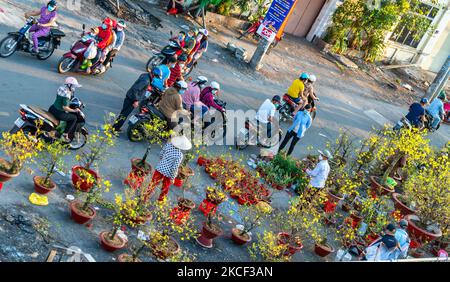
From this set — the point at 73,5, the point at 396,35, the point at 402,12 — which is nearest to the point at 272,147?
the point at 73,5

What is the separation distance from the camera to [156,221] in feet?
30.9

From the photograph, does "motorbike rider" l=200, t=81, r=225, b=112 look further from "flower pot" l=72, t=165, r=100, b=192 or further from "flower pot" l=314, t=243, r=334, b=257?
"flower pot" l=72, t=165, r=100, b=192

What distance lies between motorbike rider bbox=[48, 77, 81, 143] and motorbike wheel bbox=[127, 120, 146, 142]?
1.64 metres

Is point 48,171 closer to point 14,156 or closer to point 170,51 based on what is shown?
point 14,156

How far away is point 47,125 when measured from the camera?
32.1 feet

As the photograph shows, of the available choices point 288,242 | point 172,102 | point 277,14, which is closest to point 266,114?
point 172,102

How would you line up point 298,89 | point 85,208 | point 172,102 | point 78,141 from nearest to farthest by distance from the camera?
1. point 85,208
2. point 78,141
3. point 172,102
4. point 298,89

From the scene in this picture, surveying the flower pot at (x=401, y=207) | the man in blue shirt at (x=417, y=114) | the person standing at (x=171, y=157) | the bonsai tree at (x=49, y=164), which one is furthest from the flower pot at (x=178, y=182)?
the man in blue shirt at (x=417, y=114)

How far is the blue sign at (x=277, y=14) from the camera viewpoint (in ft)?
62.4

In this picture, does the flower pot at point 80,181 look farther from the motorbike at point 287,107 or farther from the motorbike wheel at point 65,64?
the motorbike at point 287,107

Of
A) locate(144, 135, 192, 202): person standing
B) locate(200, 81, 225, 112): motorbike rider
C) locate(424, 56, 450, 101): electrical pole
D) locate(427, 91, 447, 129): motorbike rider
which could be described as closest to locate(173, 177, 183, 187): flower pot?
locate(144, 135, 192, 202): person standing

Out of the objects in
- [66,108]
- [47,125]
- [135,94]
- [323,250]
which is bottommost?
[323,250]

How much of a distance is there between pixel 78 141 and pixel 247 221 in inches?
139

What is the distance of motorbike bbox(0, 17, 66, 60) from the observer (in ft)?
41.3
